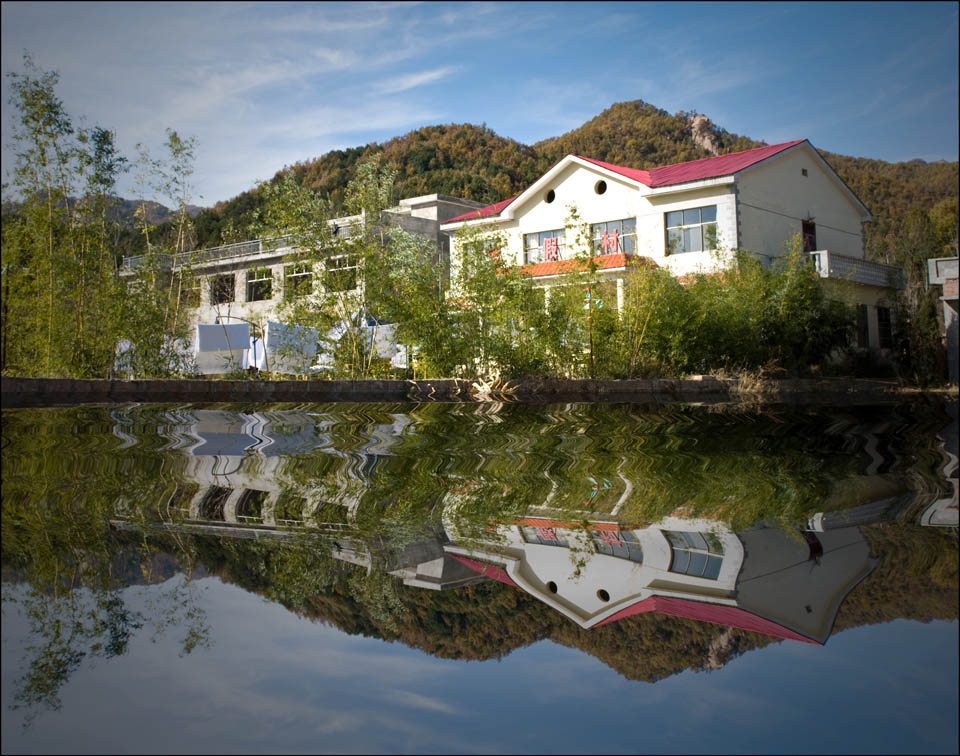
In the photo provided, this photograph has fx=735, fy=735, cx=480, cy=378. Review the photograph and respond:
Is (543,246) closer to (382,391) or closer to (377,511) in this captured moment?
(382,391)

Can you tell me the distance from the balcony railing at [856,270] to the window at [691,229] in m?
2.71

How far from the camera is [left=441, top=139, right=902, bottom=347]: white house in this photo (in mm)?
19594

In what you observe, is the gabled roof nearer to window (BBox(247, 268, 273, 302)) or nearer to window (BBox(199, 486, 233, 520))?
window (BBox(247, 268, 273, 302))

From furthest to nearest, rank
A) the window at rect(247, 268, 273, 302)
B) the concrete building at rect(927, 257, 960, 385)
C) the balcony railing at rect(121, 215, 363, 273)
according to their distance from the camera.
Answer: the concrete building at rect(927, 257, 960, 385) → the window at rect(247, 268, 273, 302) → the balcony railing at rect(121, 215, 363, 273)

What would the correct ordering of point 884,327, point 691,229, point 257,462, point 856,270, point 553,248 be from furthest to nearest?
point 884,327 → point 553,248 → point 856,270 → point 691,229 → point 257,462

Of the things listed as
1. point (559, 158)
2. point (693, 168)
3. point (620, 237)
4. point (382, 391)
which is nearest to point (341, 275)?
point (382, 391)

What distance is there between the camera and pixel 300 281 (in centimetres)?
1095

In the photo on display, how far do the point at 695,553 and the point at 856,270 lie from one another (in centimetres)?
2222

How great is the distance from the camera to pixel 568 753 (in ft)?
2.88

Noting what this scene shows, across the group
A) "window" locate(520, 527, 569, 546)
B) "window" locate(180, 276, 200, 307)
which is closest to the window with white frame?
"window" locate(520, 527, 569, 546)

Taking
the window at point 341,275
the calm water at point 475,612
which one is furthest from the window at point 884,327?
the calm water at point 475,612

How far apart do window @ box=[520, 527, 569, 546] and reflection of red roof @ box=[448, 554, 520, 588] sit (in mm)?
237

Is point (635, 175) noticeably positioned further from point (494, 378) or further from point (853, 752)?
point (853, 752)

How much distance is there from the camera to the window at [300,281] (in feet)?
34.1
